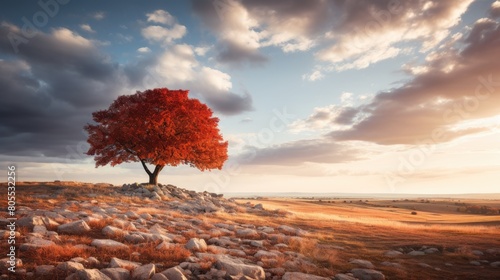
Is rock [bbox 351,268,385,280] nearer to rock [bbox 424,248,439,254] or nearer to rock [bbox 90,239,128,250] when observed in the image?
rock [bbox 424,248,439,254]

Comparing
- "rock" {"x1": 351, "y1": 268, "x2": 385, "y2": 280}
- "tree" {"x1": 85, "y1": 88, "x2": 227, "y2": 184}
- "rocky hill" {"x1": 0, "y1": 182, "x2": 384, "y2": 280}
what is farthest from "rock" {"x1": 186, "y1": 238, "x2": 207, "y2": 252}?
"tree" {"x1": 85, "y1": 88, "x2": 227, "y2": 184}

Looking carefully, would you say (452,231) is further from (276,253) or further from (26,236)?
(26,236)

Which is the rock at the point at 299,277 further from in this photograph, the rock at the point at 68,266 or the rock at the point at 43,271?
the rock at the point at 43,271

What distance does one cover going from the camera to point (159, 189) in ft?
104

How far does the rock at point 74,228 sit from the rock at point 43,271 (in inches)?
161

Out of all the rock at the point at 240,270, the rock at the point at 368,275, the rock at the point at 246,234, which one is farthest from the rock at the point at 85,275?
the rock at the point at 246,234

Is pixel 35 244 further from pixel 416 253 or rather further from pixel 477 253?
pixel 477 253


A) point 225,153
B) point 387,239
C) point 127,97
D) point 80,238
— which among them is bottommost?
point 387,239

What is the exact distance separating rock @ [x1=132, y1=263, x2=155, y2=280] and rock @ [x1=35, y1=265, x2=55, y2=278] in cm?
184

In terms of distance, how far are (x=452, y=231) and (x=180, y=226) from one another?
68.0 ft

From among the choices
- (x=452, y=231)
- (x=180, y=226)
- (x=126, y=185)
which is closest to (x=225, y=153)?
(x=126, y=185)

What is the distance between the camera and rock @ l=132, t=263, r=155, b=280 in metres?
6.87

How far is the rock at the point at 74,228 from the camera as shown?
417 inches

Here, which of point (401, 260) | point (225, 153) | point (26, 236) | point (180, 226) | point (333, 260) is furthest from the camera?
point (225, 153)
